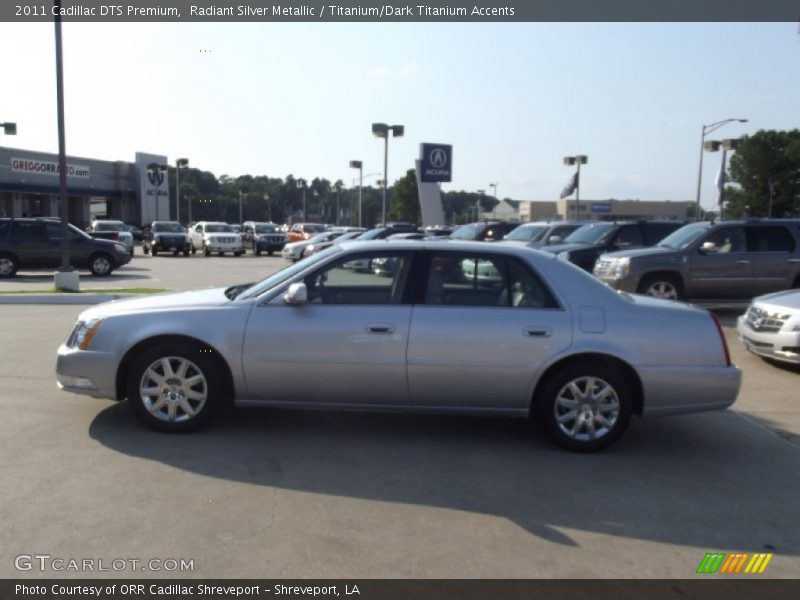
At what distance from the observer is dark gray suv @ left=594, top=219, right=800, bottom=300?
12812 millimetres

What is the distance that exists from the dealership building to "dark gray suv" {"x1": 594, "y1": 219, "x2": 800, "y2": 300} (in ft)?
158

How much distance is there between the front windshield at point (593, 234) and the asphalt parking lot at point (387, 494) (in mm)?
9405

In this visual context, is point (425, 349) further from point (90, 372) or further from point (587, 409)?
point (90, 372)

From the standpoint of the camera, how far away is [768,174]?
212 ft

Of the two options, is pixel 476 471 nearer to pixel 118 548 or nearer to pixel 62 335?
pixel 118 548

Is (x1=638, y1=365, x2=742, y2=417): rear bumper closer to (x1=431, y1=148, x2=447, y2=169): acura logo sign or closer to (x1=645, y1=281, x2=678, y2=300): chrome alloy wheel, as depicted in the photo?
(x1=645, y1=281, x2=678, y2=300): chrome alloy wheel

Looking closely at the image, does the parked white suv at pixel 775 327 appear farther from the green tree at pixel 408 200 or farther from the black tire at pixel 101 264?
the green tree at pixel 408 200

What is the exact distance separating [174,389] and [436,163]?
1380 inches

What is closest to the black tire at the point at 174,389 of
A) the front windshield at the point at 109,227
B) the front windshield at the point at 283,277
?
the front windshield at the point at 283,277

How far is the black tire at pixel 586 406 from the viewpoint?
17.9 ft

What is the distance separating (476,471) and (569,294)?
5.02 feet

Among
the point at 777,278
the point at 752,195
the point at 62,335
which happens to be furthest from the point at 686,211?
the point at 62,335
